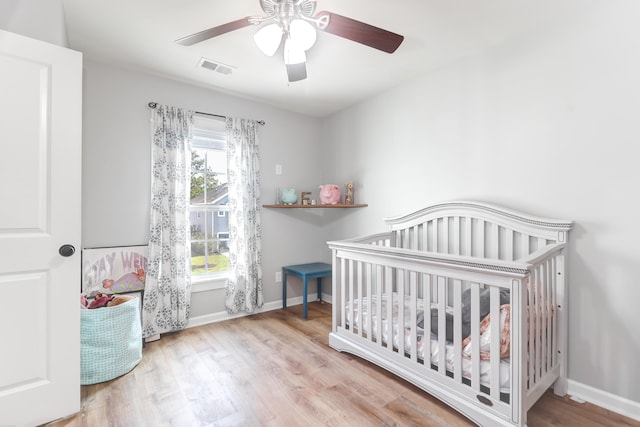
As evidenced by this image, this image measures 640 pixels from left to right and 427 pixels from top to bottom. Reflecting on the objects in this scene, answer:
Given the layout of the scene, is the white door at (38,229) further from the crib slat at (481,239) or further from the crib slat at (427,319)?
the crib slat at (481,239)

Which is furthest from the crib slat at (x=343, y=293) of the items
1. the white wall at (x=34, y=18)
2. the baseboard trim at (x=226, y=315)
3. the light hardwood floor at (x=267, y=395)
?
the white wall at (x=34, y=18)

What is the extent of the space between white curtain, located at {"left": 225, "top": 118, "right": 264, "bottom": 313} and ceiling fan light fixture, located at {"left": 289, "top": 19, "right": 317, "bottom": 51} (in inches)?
64.7

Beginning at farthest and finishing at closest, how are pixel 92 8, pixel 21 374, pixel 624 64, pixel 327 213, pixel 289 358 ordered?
pixel 327 213 < pixel 289 358 < pixel 92 8 < pixel 624 64 < pixel 21 374

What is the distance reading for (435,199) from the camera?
8.50 ft

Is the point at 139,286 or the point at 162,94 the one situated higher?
the point at 162,94

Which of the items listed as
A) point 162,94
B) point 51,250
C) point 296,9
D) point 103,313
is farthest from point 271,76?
point 103,313

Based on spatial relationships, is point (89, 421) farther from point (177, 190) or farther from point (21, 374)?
point (177, 190)

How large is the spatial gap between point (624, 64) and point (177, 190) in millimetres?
3200

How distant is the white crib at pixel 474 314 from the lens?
4.81 feet

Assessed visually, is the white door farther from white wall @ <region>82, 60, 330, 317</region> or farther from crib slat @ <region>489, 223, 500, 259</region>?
crib slat @ <region>489, 223, 500, 259</region>

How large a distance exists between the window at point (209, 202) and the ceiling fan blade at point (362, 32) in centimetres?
184

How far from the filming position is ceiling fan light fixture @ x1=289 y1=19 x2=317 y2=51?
4.96ft

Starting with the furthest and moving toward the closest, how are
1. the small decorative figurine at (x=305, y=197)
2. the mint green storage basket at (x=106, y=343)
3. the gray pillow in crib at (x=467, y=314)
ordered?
1. the small decorative figurine at (x=305, y=197)
2. the mint green storage basket at (x=106, y=343)
3. the gray pillow in crib at (x=467, y=314)

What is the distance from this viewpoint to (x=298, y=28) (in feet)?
5.01
